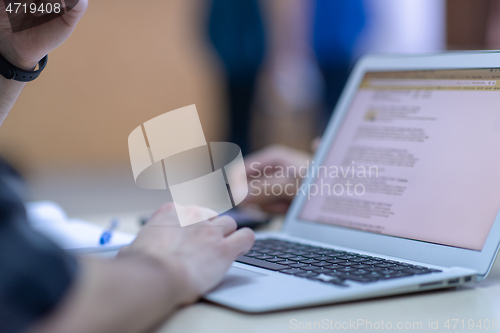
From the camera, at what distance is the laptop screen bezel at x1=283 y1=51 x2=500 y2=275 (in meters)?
0.50

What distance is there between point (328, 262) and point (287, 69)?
7.18 ft

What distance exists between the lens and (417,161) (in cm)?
61

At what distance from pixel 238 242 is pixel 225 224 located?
33mm

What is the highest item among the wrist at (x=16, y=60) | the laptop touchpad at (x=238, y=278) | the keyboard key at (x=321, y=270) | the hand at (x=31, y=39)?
the hand at (x=31, y=39)

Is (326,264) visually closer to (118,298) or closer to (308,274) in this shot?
(308,274)

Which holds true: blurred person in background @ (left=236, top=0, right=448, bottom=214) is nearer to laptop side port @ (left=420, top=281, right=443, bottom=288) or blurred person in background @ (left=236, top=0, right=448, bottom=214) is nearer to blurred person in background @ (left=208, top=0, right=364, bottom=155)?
blurred person in background @ (left=208, top=0, right=364, bottom=155)

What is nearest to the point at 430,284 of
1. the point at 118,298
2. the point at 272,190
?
the point at 118,298

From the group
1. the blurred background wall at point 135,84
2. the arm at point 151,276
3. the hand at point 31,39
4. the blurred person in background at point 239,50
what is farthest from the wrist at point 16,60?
the blurred background wall at point 135,84

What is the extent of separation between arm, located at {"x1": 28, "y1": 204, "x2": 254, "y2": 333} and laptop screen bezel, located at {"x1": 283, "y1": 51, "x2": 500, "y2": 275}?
0.69 feet

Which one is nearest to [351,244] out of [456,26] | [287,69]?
[287,69]

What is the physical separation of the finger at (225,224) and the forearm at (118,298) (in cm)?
11

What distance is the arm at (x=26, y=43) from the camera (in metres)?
Answer: 0.67

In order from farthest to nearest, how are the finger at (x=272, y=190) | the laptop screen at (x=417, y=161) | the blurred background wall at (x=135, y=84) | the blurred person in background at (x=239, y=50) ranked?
the blurred background wall at (x=135, y=84) < the blurred person in background at (x=239, y=50) < the finger at (x=272, y=190) < the laptop screen at (x=417, y=161)

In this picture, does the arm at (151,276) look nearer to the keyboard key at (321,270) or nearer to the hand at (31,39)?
the keyboard key at (321,270)
